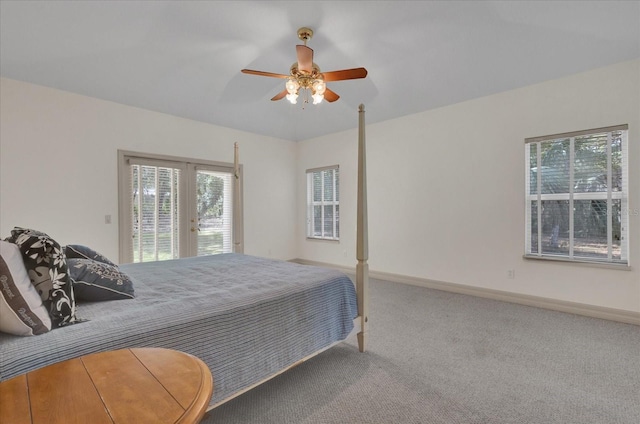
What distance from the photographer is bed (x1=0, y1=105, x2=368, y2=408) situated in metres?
1.23

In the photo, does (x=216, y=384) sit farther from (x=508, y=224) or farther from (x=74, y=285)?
(x=508, y=224)

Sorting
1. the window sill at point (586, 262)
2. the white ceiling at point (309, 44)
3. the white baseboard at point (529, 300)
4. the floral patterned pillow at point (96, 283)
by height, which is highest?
the white ceiling at point (309, 44)

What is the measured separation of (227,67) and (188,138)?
1644 millimetres

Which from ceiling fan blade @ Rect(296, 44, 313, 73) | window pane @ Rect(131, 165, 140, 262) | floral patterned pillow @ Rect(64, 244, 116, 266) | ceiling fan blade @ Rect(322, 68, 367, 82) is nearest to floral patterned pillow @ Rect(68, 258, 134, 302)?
floral patterned pillow @ Rect(64, 244, 116, 266)

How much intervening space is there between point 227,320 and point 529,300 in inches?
142

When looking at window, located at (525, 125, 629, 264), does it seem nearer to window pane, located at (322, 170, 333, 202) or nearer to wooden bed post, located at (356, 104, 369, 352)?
wooden bed post, located at (356, 104, 369, 352)

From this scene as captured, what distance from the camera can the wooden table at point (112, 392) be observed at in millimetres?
695

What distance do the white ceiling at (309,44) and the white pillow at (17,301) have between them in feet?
7.47

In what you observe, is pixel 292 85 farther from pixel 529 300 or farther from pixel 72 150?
pixel 529 300

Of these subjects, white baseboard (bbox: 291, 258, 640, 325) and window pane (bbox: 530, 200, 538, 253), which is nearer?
white baseboard (bbox: 291, 258, 640, 325)

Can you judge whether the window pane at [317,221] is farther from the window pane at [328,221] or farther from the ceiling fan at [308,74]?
the ceiling fan at [308,74]

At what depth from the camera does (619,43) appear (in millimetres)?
2781

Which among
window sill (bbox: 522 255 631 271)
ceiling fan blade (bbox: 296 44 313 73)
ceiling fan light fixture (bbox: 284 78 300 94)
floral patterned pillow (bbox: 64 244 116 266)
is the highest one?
ceiling fan blade (bbox: 296 44 313 73)

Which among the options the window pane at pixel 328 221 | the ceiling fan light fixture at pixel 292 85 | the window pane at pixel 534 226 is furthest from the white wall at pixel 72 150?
the window pane at pixel 534 226
